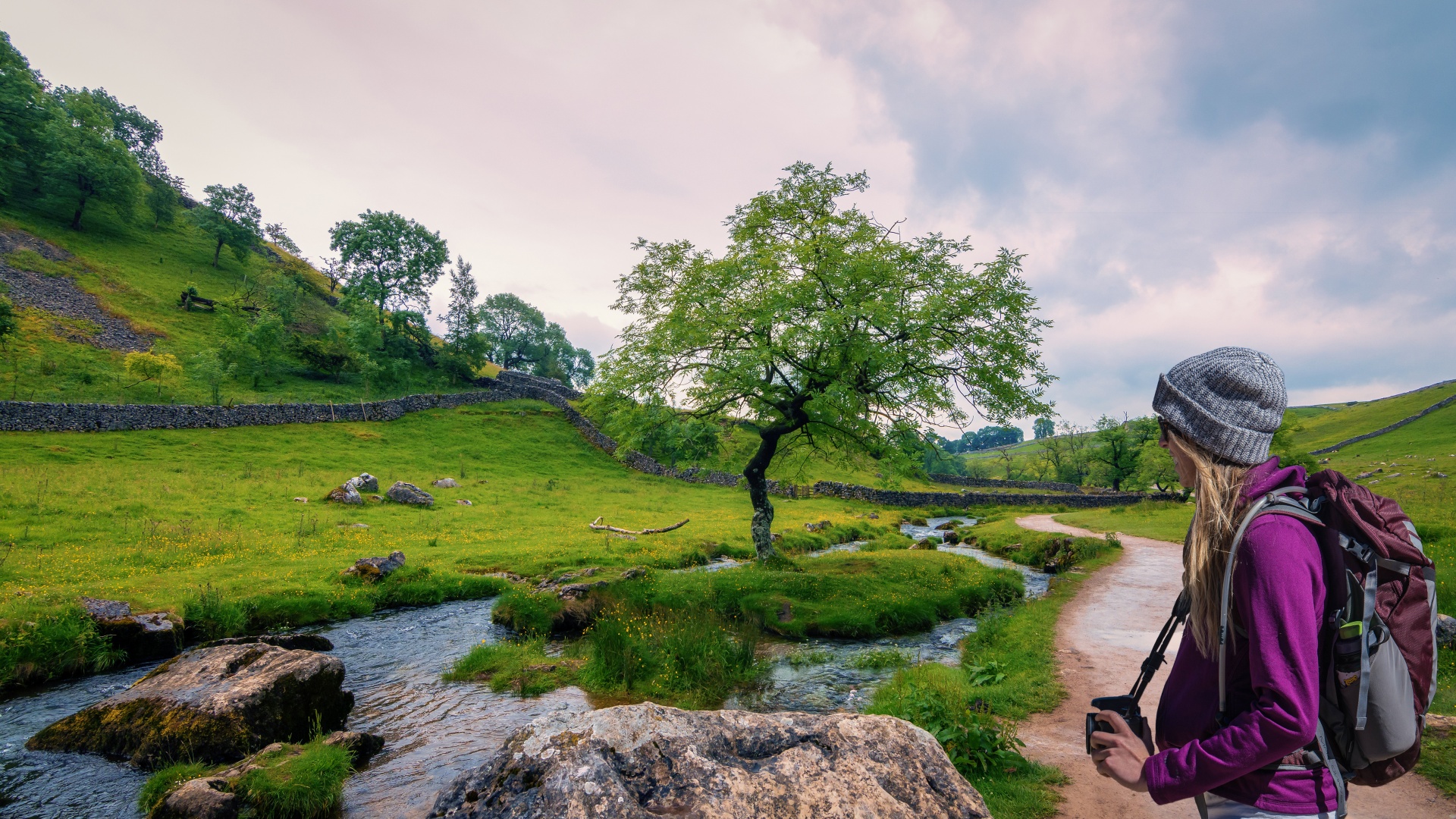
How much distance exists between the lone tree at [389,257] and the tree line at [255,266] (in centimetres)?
11

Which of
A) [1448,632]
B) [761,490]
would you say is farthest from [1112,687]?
[761,490]

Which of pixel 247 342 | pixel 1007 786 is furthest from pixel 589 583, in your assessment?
pixel 247 342

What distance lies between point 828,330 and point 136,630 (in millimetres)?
16793

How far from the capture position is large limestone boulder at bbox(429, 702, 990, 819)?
13.7 ft

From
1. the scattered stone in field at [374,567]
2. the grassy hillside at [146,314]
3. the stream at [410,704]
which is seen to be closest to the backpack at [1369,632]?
the stream at [410,704]

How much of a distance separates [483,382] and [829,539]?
58.3 meters

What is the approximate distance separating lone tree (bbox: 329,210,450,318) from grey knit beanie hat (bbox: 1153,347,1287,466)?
7662 cm

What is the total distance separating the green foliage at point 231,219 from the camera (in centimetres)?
7644

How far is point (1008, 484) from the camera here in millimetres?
81438

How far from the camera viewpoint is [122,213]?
73.1 metres

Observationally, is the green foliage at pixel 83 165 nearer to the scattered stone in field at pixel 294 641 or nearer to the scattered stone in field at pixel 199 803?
the scattered stone in field at pixel 294 641

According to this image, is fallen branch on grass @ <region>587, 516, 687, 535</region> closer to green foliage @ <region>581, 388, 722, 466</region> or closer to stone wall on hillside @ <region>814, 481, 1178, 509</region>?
green foliage @ <region>581, 388, 722, 466</region>

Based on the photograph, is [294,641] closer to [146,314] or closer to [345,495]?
[345,495]

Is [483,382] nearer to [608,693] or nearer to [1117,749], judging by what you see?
[608,693]
